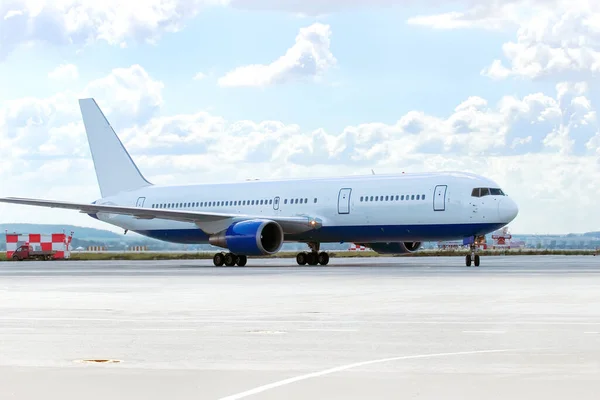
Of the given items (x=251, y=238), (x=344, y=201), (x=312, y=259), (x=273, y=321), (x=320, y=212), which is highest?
(x=344, y=201)

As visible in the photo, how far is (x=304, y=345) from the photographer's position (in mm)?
12141

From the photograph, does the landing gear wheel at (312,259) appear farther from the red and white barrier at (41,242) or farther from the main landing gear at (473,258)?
the red and white barrier at (41,242)

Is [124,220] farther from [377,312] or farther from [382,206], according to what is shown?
[377,312]

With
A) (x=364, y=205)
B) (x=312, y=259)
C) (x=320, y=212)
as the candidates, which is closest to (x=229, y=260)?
(x=312, y=259)

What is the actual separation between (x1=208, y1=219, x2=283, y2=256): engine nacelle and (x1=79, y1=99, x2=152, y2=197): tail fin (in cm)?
1211

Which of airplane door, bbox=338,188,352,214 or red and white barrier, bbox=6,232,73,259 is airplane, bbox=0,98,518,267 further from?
red and white barrier, bbox=6,232,73,259

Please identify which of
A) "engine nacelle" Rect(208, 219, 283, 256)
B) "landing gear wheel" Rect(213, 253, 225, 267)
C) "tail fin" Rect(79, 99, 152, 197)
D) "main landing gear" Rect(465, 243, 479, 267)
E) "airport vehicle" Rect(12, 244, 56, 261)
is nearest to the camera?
"main landing gear" Rect(465, 243, 479, 267)

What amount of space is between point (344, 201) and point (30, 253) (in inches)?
1165

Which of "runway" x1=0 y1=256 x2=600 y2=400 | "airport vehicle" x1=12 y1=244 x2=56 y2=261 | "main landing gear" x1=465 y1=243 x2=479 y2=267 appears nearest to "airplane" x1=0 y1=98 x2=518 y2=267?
"main landing gear" x1=465 y1=243 x2=479 y2=267

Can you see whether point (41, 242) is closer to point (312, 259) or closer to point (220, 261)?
point (220, 261)

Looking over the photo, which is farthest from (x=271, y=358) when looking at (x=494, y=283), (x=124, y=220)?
(x=124, y=220)

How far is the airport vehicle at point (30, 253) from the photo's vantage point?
67.0 meters

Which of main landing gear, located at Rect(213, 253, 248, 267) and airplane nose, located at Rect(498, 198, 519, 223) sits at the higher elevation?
airplane nose, located at Rect(498, 198, 519, 223)

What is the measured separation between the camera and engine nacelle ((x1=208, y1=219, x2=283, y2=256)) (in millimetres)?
43031
